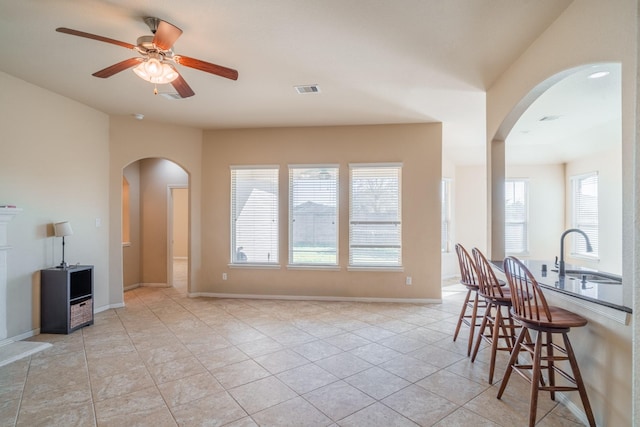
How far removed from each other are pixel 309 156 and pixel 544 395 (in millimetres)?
4239

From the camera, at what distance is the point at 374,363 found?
313cm

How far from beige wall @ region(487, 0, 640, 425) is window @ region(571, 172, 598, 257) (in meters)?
5.22

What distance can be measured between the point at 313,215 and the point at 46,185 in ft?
11.7

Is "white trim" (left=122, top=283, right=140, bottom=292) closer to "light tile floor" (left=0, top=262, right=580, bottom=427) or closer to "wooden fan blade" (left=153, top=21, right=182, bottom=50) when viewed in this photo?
"light tile floor" (left=0, top=262, right=580, bottom=427)

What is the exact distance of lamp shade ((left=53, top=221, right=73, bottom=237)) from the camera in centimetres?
393

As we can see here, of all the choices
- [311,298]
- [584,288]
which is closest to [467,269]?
[584,288]

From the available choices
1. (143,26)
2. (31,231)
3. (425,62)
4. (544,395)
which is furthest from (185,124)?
(544,395)

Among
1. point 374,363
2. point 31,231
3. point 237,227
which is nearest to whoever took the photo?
point 374,363

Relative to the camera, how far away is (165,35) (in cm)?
231

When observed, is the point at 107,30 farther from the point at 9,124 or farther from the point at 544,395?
the point at 544,395

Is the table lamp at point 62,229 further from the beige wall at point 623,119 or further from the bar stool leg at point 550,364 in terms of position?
the beige wall at point 623,119

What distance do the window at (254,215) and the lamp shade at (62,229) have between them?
2265 millimetres

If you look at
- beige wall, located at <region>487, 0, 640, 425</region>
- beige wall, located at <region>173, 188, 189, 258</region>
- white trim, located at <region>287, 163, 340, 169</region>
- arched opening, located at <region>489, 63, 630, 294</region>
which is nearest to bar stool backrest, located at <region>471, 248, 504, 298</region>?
beige wall, located at <region>487, 0, 640, 425</region>

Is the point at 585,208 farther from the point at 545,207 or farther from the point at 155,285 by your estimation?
the point at 155,285
